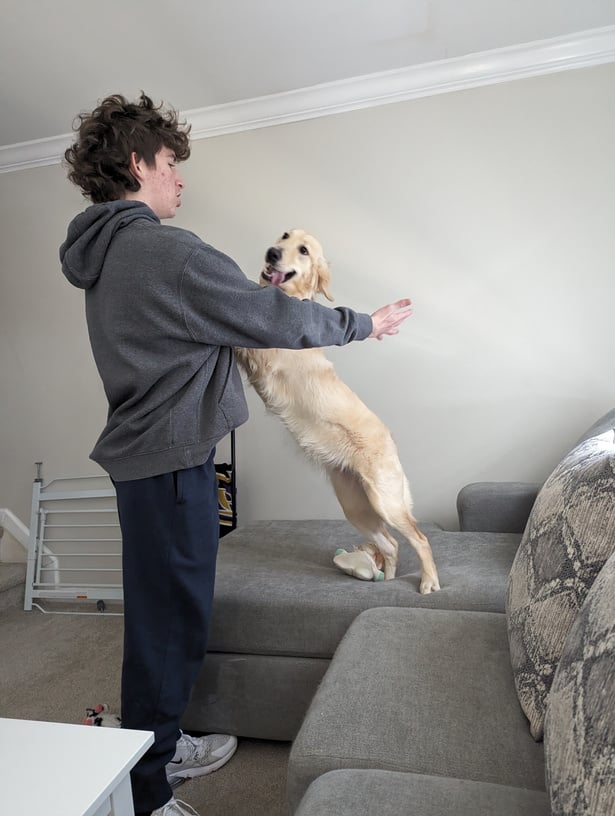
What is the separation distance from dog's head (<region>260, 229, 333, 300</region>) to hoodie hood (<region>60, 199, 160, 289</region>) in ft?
1.81

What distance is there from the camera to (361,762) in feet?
3.16

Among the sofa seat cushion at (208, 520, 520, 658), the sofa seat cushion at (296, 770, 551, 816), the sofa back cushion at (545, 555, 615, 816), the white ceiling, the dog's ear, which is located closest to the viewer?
the sofa back cushion at (545, 555, 615, 816)

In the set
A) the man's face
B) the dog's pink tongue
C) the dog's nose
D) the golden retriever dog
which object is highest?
the man's face

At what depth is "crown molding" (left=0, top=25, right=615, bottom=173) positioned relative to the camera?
2.47 metres

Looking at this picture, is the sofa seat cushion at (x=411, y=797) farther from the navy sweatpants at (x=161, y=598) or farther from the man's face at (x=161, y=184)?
the man's face at (x=161, y=184)

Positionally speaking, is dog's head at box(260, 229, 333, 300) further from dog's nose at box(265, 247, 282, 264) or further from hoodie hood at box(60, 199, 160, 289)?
hoodie hood at box(60, 199, 160, 289)

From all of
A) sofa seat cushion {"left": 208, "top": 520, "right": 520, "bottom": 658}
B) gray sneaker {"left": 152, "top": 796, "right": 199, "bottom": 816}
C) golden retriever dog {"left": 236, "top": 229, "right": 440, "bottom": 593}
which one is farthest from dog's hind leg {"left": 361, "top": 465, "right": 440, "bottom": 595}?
gray sneaker {"left": 152, "top": 796, "right": 199, "bottom": 816}

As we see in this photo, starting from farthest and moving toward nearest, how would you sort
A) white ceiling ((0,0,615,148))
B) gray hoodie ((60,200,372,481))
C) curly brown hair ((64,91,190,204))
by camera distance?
white ceiling ((0,0,615,148)) < curly brown hair ((64,91,190,204)) < gray hoodie ((60,200,372,481))

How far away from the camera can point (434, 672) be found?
1.17m

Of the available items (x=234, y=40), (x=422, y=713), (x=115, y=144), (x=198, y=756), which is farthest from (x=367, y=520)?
(x=234, y=40)

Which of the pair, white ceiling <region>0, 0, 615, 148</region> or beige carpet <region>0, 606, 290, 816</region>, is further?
white ceiling <region>0, 0, 615, 148</region>

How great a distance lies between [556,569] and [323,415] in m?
0.96

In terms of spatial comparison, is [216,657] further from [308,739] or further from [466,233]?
[466,233]

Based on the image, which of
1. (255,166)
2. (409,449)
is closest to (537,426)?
(409,449)
